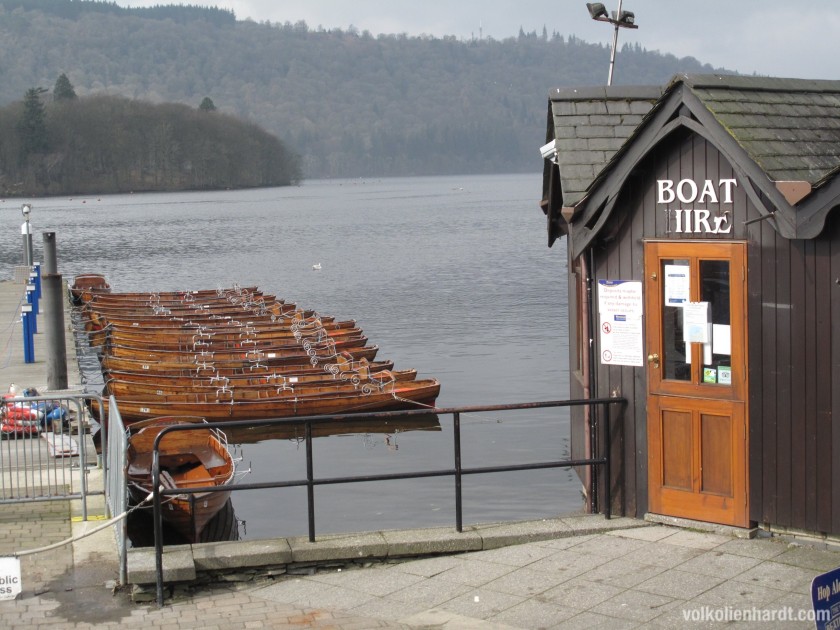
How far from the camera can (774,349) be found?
8312 millimetres

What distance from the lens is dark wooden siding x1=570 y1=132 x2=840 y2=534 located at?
8.05 meters

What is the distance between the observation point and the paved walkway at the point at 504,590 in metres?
7.16

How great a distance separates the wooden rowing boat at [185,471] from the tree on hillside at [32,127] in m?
186

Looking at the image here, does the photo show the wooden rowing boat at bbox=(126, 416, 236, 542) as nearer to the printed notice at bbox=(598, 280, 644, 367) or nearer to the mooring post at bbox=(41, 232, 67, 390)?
the mooring post at bbox=(41, 232, 67, 390)

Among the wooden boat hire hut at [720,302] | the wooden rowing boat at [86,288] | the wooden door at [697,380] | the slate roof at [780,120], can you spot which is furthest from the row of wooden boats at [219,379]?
the wooden rowing boat at [86,288]

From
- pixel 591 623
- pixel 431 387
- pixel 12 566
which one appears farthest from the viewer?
pixel 431 387

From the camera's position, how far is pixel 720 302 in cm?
863

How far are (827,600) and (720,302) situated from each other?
11.8 feet

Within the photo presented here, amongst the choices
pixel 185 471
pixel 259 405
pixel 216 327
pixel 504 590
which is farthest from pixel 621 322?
pixel 216 327

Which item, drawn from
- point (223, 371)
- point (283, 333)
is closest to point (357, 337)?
point (283, 333)

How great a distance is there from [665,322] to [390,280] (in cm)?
5546

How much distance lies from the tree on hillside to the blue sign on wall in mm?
197078

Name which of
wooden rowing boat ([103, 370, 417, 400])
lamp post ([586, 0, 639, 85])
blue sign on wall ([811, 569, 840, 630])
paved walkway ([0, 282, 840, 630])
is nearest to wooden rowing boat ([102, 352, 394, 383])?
wooden rowing boat ([103, 370, 417, 400])

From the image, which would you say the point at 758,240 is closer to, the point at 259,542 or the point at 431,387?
the point at 259,542
